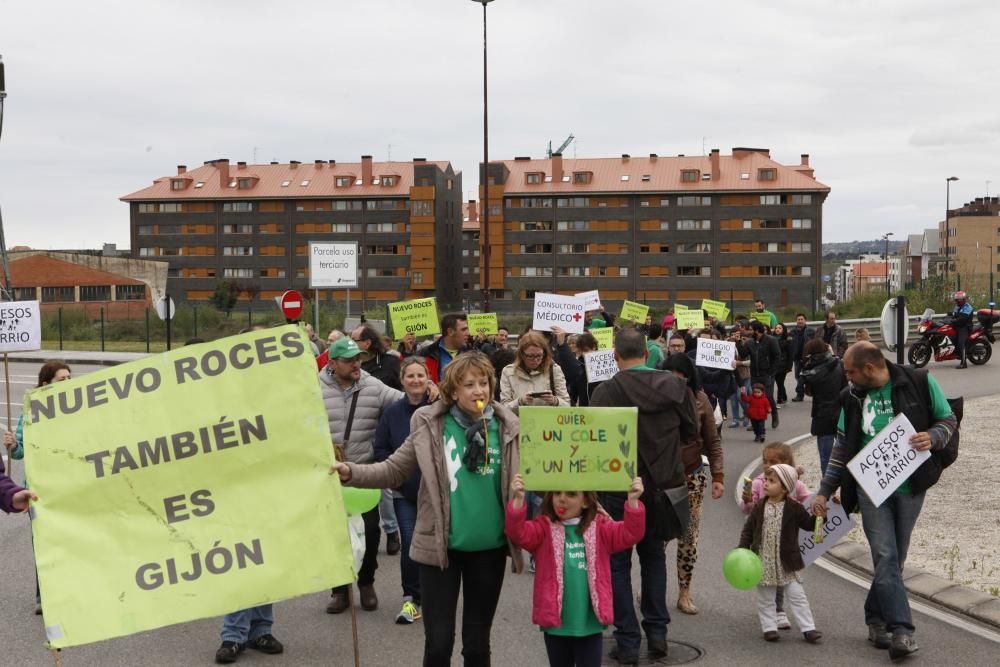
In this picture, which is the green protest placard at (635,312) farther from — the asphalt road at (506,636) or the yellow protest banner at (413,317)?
the asphalt road at (506,636)

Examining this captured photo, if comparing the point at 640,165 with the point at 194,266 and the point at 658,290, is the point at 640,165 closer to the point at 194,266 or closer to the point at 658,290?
the point at 658,290

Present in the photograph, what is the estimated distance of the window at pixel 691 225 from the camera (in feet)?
343

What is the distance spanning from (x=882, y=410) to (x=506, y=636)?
8.70 ft

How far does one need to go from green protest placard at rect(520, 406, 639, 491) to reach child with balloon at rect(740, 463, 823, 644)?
2.40 m

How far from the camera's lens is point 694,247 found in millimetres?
104750

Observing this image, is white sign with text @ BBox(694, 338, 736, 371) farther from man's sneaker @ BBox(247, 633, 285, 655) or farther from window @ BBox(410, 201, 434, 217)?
window @ BBox(410, 201, 434, 217)

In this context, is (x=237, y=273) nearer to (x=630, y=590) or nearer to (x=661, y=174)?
(x=661, y=174)

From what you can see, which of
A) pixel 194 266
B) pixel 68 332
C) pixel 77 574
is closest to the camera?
pixel 77 574

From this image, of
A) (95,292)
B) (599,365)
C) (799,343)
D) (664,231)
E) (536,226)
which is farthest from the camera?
(536,226)

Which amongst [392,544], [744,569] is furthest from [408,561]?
[744,569]

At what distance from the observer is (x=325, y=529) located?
199 inches

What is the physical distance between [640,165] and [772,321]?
84547mm

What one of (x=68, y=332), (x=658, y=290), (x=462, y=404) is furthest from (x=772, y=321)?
(x=658, y=290)

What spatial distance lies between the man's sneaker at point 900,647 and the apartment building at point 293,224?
101691mm
